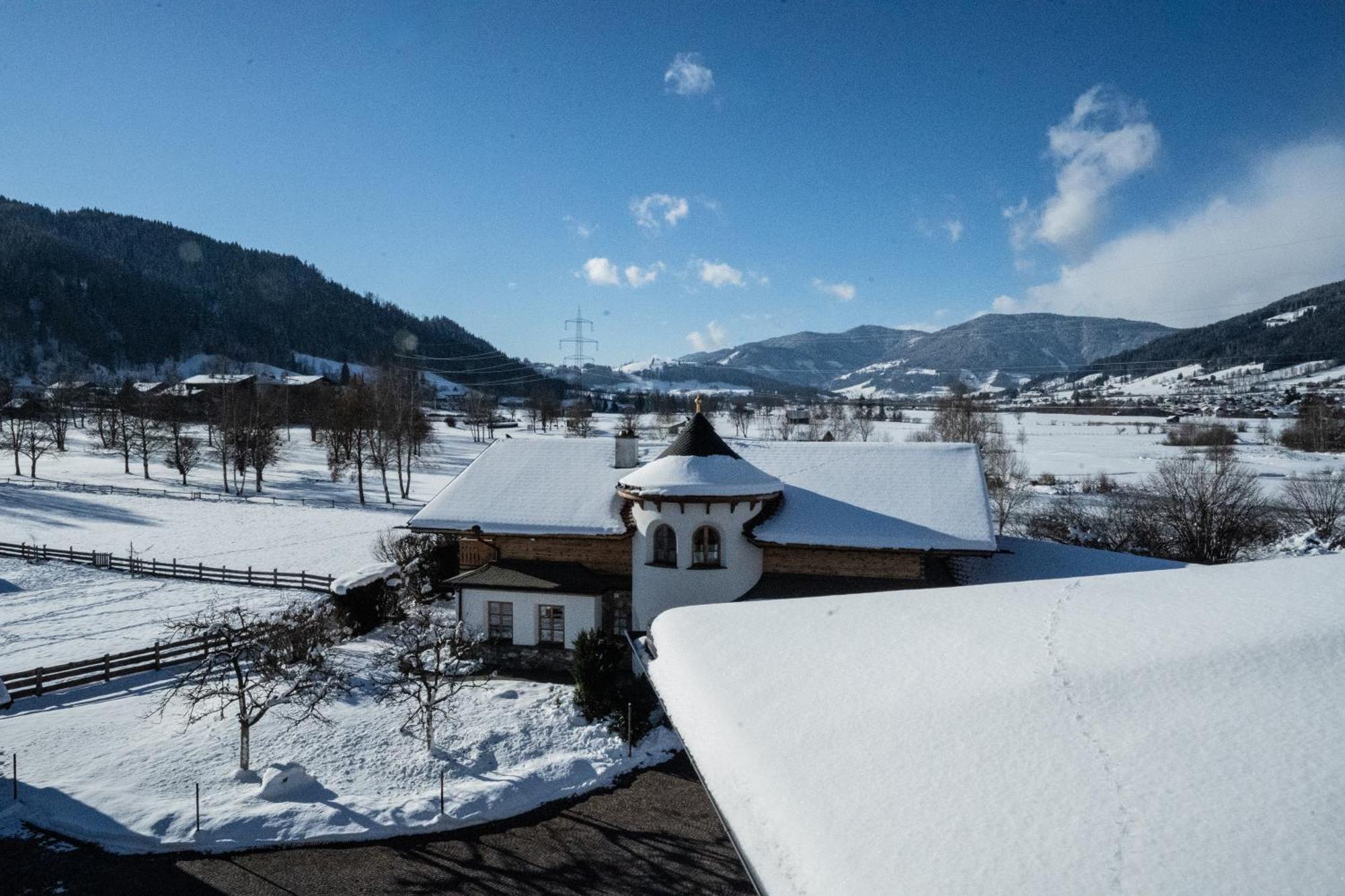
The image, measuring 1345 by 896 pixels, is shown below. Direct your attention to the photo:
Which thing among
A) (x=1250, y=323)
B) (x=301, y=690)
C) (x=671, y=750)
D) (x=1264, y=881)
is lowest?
(x=671, y=750)

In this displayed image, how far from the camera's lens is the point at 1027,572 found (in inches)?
749

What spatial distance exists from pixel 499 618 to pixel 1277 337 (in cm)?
22726

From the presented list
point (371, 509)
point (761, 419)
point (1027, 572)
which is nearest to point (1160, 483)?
point (1027, 572)

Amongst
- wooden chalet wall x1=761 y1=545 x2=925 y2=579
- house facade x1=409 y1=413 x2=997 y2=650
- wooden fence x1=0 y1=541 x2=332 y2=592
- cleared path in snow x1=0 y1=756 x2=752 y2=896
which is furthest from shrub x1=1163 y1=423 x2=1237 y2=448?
wooden fence x1=0 y1=541 x2=332 y2=592

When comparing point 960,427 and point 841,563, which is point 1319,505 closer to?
point 960,427

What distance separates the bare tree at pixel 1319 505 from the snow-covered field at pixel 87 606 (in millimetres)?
44340

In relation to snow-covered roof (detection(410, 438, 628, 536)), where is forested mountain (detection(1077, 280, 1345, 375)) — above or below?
above

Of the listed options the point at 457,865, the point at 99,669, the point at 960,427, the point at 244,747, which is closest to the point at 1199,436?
the point at 960,427

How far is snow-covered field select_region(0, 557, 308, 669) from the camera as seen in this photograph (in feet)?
66.2

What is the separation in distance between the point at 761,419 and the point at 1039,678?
355 ft

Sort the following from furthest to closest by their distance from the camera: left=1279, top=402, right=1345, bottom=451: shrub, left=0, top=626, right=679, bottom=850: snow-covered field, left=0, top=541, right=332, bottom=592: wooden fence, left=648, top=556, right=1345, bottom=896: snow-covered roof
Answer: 1. left=1279, top=402, right=1345, bottom=451: shrub
2. left=0, top=541, right=332, bottom=592: wooden fence
3. left=0, top=626, right=679, bottom=850: snow-covered field
4. left=648, top=556, right=1345, bottom=896: snow-covered roof

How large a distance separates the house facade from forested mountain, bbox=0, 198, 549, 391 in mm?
104635

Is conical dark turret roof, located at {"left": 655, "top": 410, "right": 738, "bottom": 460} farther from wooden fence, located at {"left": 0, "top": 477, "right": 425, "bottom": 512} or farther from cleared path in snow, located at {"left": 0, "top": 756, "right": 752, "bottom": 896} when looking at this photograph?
wooden fence, located at {"left": 0, "top": 477, "right": 425, "bottom": 512}

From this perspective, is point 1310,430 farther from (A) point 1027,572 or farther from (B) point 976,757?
(B) point 976,757
